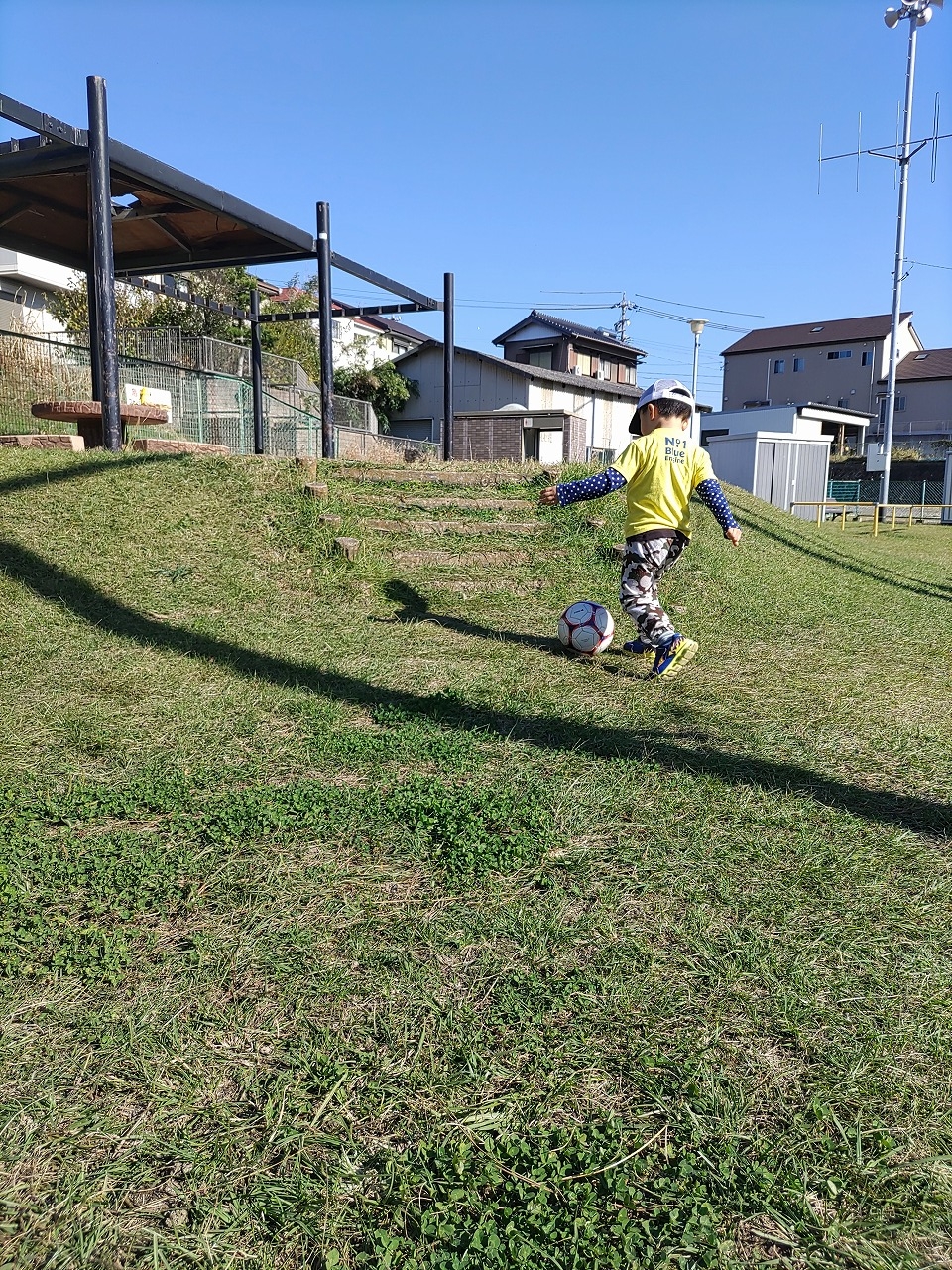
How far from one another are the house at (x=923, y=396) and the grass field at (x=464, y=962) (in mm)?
51927

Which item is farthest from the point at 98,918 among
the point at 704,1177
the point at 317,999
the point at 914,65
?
the point at 914,65

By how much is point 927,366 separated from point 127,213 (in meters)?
53.1

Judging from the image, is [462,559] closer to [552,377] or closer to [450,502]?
[450,502]

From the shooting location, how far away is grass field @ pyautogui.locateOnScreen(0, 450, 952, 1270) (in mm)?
1554

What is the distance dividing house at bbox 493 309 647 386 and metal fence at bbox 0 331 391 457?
25625 mm

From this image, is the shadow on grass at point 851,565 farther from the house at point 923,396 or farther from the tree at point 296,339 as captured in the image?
the house at point 923,396

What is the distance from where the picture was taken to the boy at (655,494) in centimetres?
534

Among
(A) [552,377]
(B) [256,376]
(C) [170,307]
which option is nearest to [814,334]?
(A) [552,377]

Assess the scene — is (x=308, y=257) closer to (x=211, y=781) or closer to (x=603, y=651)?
(x=603, y=651)

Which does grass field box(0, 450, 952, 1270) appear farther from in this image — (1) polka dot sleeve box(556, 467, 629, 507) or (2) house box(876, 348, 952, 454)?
(2) house box(876, 348, 952, 454)

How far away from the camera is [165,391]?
13.6m

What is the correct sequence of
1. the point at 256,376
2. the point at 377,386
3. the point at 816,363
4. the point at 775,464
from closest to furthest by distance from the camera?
the point at 256,376
the point at 775,464
the point at 377,386
the point at 816,363

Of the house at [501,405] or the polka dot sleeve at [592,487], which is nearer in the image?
the polka dot sleeve at [592,487]

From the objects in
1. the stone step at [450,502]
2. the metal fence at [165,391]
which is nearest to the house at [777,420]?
the metal fence at [165,391]
